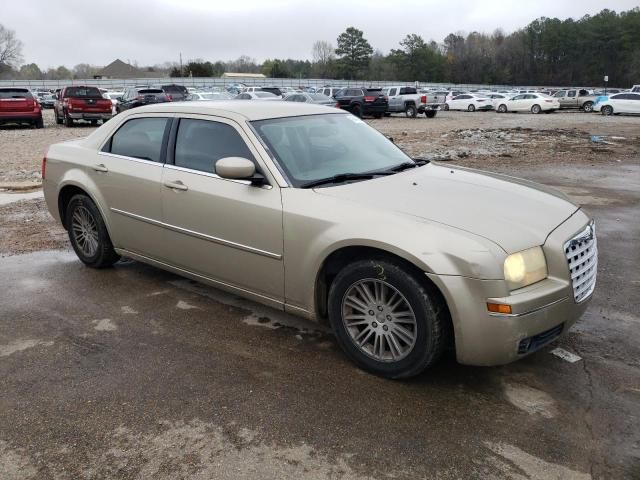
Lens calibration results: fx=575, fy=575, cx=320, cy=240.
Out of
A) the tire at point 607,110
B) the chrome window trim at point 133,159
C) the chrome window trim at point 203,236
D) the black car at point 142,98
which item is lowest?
the chrome window trim at point 203,236

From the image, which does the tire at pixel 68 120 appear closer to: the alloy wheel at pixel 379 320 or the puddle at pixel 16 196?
the puddle at pixel 16 196

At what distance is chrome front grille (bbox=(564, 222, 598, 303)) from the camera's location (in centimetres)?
336

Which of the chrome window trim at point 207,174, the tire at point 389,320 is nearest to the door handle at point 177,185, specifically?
the chrome window trim at point 207,174

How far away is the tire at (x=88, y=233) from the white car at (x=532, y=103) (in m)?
37.1

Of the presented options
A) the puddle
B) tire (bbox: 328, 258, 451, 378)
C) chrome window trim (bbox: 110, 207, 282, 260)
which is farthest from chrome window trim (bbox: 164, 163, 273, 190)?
the puddle

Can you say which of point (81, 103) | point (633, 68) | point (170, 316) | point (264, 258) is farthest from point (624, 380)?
point (633, 68)

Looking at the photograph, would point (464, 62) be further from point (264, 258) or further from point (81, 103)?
point (264, 258)

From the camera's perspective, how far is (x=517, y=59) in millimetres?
102938

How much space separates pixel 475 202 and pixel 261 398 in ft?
5.83

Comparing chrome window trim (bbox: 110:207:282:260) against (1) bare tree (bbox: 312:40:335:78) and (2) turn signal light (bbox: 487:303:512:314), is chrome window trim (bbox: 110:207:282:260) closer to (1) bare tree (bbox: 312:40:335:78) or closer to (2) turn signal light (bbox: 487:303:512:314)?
(2) turn signal light (bbox: 487:303:512:314)

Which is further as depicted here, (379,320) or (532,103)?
(532,103)

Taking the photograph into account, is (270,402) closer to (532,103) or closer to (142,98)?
(142,98)

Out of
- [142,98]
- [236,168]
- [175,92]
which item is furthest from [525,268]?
[175,92]

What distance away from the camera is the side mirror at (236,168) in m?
3.83
